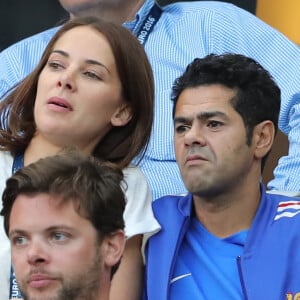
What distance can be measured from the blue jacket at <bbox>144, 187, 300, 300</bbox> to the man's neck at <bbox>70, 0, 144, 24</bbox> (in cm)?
116

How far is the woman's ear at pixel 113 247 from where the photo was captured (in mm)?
2137

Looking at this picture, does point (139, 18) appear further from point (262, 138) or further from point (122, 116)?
point (262, 138)

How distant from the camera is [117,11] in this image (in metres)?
3.77

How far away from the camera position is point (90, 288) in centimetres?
208

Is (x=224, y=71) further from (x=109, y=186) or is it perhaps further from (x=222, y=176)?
(x=109, y=186)

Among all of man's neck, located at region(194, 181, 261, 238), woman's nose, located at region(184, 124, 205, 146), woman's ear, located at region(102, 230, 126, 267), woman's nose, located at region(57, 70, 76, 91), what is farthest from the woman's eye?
woman's ear, located at region(102, 230, 126, 267)

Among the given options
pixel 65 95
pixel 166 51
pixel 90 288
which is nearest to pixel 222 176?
pixel 65 95

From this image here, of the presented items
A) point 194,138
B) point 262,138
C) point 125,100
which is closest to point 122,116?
point 125,100

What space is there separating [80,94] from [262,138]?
524 mm

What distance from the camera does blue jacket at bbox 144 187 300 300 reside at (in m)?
2.52

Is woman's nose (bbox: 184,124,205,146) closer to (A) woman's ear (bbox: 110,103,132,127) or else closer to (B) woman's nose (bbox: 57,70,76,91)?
(A) woman's ear (bbox: 110,103,132,127)

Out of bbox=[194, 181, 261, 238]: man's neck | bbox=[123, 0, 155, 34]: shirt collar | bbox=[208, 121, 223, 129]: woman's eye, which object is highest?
bbox=[123, 0, 155, 34]: shirt collar

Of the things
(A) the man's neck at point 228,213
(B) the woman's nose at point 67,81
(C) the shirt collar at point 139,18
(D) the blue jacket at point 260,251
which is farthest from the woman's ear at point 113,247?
(C) the shirt collar at point 139,18

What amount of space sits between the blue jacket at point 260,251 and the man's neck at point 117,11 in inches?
45.7
